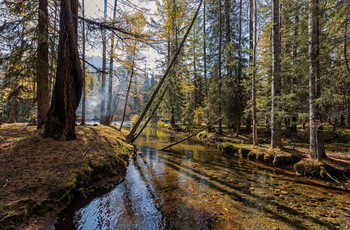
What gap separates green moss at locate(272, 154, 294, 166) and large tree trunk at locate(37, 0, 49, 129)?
10862 mm

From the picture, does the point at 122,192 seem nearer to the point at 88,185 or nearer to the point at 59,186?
the point at 88,185

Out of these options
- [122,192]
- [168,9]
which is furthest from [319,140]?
[168,9]

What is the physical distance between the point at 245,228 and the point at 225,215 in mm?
505

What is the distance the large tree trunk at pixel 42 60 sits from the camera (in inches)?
229

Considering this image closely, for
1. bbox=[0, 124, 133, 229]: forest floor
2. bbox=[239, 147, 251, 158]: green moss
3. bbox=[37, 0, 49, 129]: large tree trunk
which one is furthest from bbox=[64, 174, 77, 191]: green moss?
bbox=[239, 147, 251, 158]: green moss

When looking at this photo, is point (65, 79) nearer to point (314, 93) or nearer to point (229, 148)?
point (229, 148)

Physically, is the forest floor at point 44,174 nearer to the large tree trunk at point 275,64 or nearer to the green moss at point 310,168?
the green moss at point 310,168

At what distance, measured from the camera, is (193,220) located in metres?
3.38

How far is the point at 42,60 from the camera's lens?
6.34m

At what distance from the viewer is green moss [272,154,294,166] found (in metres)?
6.93

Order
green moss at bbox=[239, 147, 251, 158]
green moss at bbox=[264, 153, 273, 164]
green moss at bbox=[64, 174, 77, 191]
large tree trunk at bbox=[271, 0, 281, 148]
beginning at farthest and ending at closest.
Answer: green moss at bbox=[239, 147, 251, 158], large tree trunk at bbox=[271, 0, 281, 148], green moss at bbox=[264, 153, 273, 164], green moss at bbox=[64, 174, 77, 191]

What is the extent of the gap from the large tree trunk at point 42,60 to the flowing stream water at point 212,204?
5310 mm

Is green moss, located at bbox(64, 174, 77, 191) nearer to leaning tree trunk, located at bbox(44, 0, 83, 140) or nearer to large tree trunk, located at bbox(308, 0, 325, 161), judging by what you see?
leaning tree trunk, located at bbox(44, 0, 83, 140)

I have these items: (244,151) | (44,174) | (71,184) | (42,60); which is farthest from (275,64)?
(42,60)
